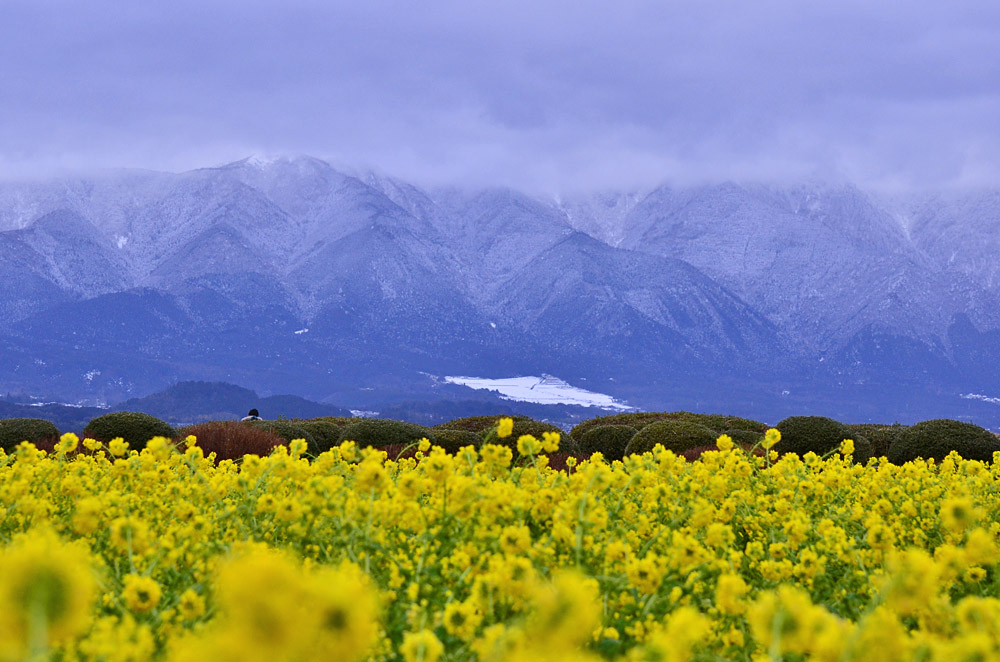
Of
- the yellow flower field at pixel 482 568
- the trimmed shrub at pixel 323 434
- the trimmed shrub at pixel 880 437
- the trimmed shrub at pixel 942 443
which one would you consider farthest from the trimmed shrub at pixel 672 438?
the yellow flower field at pixel 482 568

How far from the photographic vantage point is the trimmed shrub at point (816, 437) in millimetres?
18250

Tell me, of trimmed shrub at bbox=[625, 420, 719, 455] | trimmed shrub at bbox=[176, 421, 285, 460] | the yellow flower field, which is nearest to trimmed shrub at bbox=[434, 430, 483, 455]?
trimmed shrub at bbox=[625, 420, 719, 455]

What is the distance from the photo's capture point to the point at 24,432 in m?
17.7

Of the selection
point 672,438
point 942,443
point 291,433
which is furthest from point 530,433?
point 942,443

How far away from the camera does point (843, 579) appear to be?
4715mm

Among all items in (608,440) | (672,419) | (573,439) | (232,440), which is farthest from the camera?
(672,419)

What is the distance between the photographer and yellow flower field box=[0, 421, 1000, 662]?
1.59 m

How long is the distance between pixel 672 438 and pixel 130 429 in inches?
449

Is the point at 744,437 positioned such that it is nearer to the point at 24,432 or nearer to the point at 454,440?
the point at 454,440

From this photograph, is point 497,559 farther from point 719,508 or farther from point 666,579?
point 719,508

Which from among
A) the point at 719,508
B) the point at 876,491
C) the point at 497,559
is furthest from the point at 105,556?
the point at 876,491

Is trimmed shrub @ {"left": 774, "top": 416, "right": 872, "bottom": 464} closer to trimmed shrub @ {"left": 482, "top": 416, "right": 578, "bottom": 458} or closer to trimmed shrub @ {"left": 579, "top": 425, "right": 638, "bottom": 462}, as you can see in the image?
trimmed shrub @ {"left": 579, "top": 425, "right": 638, "bottom": 462}

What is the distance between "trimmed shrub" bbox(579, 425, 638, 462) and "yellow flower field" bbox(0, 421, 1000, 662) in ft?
40.3

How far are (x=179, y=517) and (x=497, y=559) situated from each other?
2.52 meters
